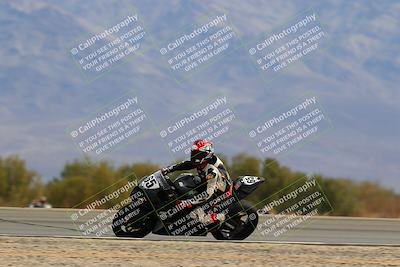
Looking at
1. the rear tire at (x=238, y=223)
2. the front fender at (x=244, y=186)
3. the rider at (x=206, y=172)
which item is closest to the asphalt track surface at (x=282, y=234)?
the rear tire at (x=238, y=223)

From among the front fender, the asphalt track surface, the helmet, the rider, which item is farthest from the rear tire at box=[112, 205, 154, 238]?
the front fender

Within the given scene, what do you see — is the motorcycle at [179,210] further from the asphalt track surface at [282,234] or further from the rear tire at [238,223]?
the asphalt track surface at [282,234]

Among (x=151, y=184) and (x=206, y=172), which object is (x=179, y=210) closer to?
(x=151, y=184)

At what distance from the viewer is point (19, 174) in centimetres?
2988

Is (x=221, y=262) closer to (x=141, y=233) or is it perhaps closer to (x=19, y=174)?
(x=141, y=233)

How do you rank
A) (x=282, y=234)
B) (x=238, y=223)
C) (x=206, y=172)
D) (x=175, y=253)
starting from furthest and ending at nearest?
(x=282, y=234) < (x=238, y=223) < (x=206, y=172) < (x=175, y=253)

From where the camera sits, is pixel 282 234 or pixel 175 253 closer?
pixel 175 253

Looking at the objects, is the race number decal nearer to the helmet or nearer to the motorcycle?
the motorcycle

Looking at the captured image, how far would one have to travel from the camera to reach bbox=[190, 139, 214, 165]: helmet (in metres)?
14.4

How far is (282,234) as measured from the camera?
1648 cm

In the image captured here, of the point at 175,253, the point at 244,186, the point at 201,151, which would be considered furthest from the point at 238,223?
the point at 175,253

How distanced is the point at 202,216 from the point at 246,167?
589 inches

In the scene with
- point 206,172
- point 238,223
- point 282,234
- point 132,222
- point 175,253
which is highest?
point 206,172

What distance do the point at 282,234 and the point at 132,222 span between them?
3353mm
